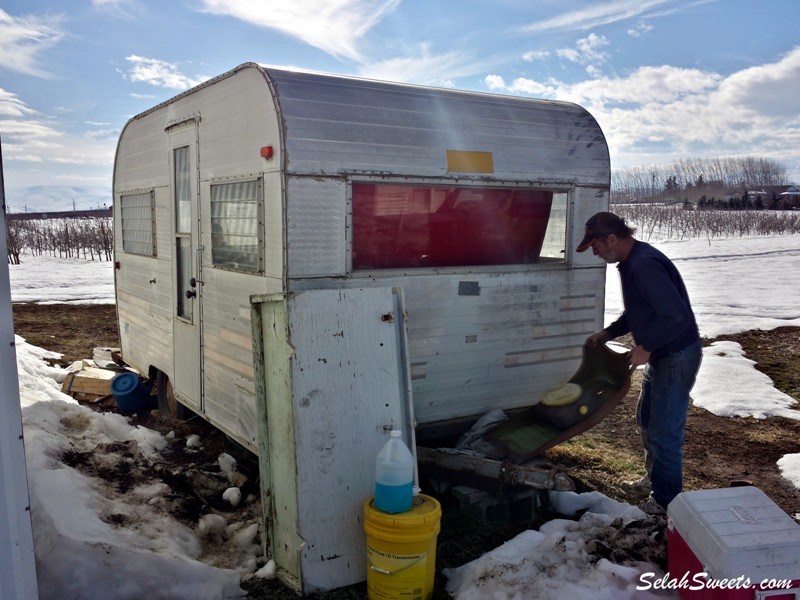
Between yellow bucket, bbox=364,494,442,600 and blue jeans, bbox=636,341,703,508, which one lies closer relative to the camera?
yellow bucket, bbox=364,494,442,600

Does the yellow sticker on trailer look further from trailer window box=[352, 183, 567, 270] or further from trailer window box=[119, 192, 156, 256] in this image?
trailer window box=[119, 192, 156, 256]

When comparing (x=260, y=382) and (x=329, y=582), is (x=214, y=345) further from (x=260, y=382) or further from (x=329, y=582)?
(x=329, y=582)

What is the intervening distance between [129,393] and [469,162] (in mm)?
4395

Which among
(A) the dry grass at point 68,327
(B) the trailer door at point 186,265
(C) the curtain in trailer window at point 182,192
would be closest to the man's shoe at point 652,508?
(B) the trailer door at point 186,265

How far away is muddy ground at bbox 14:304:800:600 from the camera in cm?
432

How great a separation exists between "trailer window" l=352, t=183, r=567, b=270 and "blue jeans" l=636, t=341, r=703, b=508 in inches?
59.6

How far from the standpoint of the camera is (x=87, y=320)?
1310 centimetres

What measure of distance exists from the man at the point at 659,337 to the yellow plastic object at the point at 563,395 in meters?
0.59

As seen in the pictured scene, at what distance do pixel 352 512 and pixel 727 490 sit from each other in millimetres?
1950

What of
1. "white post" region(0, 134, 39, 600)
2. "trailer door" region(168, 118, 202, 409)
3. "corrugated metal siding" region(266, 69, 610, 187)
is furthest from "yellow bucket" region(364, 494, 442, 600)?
"trailer door" region(168, 118, 202, 409)

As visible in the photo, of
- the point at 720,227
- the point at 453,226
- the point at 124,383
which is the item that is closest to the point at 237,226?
the point at 453,226

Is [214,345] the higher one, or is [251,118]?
[251,118]

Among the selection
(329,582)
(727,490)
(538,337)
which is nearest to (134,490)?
(329,582)

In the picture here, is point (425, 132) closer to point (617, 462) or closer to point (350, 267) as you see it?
point (350, 267)
